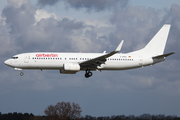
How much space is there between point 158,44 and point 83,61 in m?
17.8

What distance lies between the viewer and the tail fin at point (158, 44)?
62.8m

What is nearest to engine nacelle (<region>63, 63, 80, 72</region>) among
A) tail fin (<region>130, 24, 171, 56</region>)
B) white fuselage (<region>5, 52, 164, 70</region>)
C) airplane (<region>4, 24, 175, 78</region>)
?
airplane (<region>4, 24, 175, 78</region>)

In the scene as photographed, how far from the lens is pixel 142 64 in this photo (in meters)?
60.3

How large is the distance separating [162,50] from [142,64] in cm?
676

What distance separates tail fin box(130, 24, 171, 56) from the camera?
206 feet

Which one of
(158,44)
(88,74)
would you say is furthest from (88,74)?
(158,44)

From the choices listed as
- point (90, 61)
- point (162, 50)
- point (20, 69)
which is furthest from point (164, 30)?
point (20, 69)

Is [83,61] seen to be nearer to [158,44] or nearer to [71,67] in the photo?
[71,67]

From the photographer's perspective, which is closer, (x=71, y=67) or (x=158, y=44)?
(x=71, y=67)

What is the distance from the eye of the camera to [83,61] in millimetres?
56594

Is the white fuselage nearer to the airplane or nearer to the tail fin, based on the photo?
the airplane

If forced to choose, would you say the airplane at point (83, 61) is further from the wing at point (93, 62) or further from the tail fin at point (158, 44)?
the tail fin at point (158, 44)

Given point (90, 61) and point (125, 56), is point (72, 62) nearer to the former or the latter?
point (90, 61)

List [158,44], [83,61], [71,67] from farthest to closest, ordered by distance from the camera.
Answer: [158,44] < [83,61] < [71,67]
